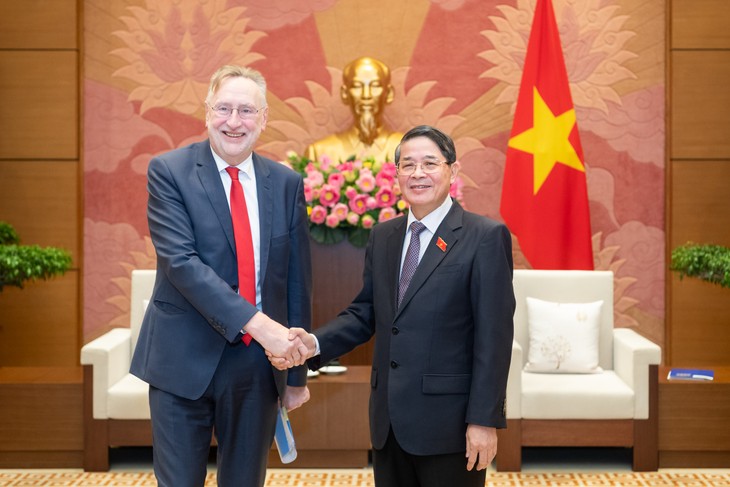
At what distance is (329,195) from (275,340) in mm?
Answer: 2227

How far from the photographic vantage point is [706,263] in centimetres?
404

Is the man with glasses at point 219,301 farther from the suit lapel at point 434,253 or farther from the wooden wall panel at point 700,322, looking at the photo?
the wooden wall panel at point 700,322

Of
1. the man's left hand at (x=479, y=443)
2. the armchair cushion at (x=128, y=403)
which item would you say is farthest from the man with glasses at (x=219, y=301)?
the armchair cushion at (x=128, y=403)

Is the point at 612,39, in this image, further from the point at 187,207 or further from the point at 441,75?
the point at 187,207

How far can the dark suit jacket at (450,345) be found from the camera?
2025 millimetres

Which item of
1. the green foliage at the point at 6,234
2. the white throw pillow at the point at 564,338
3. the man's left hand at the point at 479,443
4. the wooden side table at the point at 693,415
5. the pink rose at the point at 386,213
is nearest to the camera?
the man's left hand at the point at 479,443

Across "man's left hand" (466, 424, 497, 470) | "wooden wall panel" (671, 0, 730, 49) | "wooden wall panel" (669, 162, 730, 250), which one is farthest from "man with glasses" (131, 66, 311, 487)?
"wooden wall panel" (671, 0, 730, 49)

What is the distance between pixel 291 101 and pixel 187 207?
3.36 metres

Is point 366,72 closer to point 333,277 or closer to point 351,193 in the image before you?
point 351,193

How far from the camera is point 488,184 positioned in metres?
5.37

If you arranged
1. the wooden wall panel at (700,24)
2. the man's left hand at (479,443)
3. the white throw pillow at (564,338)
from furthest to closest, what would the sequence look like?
the wooden wall panel at (700,24) → the white throw pillow at (564,338) → the man's left hand at (479,443)

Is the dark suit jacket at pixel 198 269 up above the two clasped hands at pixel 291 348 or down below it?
above

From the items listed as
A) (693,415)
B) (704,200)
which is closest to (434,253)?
(693,415)

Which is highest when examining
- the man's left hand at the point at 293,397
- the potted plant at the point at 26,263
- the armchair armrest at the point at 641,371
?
the potted plant at the point at 26,263
